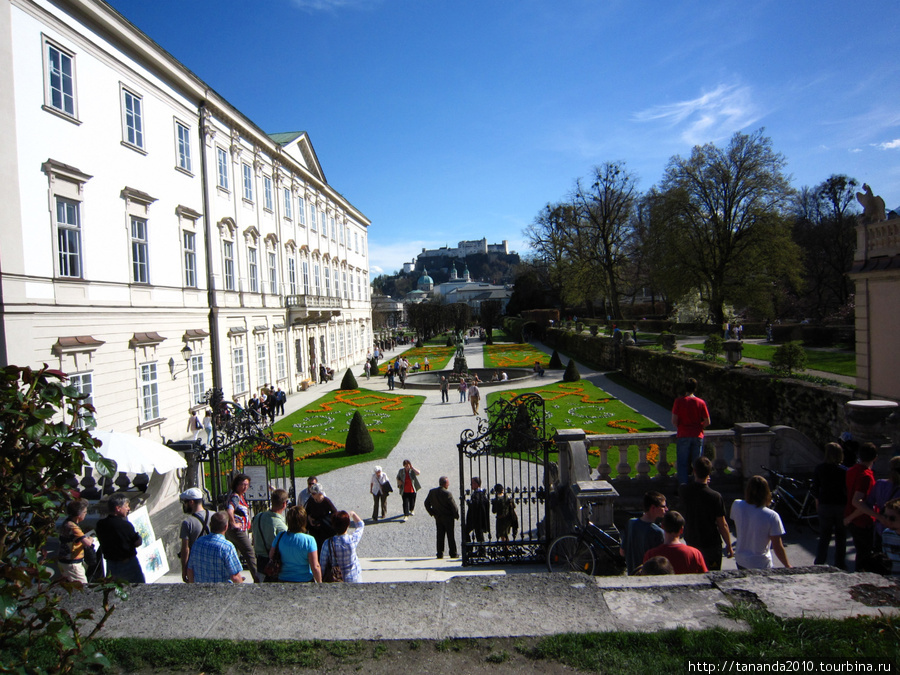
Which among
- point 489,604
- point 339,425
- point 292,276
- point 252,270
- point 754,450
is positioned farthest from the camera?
point 292,276

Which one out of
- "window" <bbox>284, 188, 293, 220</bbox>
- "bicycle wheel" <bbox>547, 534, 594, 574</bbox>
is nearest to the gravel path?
"bicycle wheel" <bbox>547, 534, 594, 574</bbox>

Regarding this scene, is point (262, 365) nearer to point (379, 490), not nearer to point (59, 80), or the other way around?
point (59, 80)

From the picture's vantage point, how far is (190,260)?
20328mm

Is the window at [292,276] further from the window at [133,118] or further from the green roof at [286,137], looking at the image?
the window at [133,118]

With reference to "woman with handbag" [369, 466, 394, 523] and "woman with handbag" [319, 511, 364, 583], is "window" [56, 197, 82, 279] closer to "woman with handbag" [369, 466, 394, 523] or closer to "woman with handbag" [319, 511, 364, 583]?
"woman with handbag" [369, 466, 394, 523]

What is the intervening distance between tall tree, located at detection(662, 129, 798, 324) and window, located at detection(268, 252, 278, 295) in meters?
23.5

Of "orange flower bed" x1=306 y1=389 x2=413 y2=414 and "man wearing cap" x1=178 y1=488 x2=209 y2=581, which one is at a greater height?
"man wearing cap" x1=178 y1=488 x2=209 y2=581

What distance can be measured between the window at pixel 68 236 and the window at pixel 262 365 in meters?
11.8

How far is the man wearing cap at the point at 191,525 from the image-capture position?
20.2ft

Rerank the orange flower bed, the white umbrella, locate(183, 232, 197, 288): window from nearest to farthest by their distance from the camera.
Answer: the white umbrella → locate(183, 232, 197, 288): window → the orange flower bed

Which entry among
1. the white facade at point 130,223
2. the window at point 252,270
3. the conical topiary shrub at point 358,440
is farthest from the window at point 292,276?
the conical topiary shrub at point 358,440

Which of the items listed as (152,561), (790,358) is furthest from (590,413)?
(152,561)

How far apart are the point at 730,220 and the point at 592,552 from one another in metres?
31.9

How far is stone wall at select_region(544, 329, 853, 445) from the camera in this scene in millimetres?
12094
